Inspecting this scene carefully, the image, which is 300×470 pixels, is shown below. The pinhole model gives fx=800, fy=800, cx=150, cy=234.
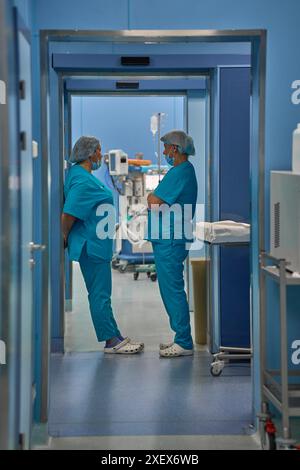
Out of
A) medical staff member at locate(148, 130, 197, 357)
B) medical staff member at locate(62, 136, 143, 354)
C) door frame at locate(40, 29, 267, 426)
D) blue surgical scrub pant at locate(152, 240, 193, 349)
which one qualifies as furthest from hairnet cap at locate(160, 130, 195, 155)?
door frame at locate(40, 29, 267, 426)

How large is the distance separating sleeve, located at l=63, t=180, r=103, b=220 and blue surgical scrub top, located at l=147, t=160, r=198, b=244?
0.45m

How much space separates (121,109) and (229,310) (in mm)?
6378

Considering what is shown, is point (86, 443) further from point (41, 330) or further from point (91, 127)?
point (91, 127)

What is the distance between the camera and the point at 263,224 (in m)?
3.86

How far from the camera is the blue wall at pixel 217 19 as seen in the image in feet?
12.3

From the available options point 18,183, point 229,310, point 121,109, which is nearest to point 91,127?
point 121,109

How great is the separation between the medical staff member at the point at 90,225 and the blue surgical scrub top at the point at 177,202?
13.6 inches

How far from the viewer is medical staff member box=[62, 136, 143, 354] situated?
17.4 ft

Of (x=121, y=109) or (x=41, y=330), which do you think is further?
(x=121, y=109)

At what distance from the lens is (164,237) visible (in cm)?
546

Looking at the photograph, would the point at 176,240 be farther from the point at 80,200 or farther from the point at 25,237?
the point at 25,237

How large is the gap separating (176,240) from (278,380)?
5.44 feet

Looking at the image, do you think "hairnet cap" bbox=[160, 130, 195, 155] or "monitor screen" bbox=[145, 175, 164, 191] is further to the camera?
"monitor screen" bbox=[145, 175, 164, 191]

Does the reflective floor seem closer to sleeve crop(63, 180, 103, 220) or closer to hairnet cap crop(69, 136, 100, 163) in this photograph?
sleeve crop(63, 180, 103, 220)
